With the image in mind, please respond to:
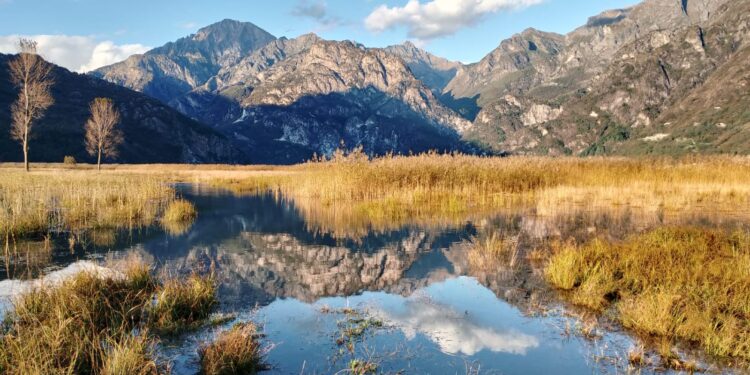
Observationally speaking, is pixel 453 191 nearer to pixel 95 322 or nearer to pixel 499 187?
pixel 499 187

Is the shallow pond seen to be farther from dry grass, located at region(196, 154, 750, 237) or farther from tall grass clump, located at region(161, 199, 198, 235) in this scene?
dry grass, located at region(196, 154, 750, 237)

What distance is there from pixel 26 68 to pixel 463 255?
5562 cm

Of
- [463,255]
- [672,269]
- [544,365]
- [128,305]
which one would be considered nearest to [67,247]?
[128,305]

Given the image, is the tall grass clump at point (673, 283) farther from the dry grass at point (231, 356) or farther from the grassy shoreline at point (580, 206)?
the dry grass at point (231, 356)

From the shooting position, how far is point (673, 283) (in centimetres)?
939

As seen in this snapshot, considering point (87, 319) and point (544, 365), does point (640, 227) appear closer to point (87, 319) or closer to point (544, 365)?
point (544, 365)

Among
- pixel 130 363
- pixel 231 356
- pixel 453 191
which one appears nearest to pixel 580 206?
pixel 453 191

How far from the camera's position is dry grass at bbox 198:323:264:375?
21.2ft

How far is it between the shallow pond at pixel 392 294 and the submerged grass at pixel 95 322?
0.72m

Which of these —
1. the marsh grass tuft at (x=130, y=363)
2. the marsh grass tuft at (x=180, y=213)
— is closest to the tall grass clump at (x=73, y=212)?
the marsh grass tuft at (x=180, y=213)

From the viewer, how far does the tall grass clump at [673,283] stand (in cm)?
754

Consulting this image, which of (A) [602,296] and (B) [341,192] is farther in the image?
(B) [341,192]

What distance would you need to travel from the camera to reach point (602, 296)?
31.2ft

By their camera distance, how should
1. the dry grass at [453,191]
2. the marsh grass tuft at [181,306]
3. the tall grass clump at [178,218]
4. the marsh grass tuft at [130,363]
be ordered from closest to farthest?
the marsh grass tuft at [130,363] → the marsh grass tuft at [181,306] → the tall grass clump at [178,218] → the dry grass at [453,191]
